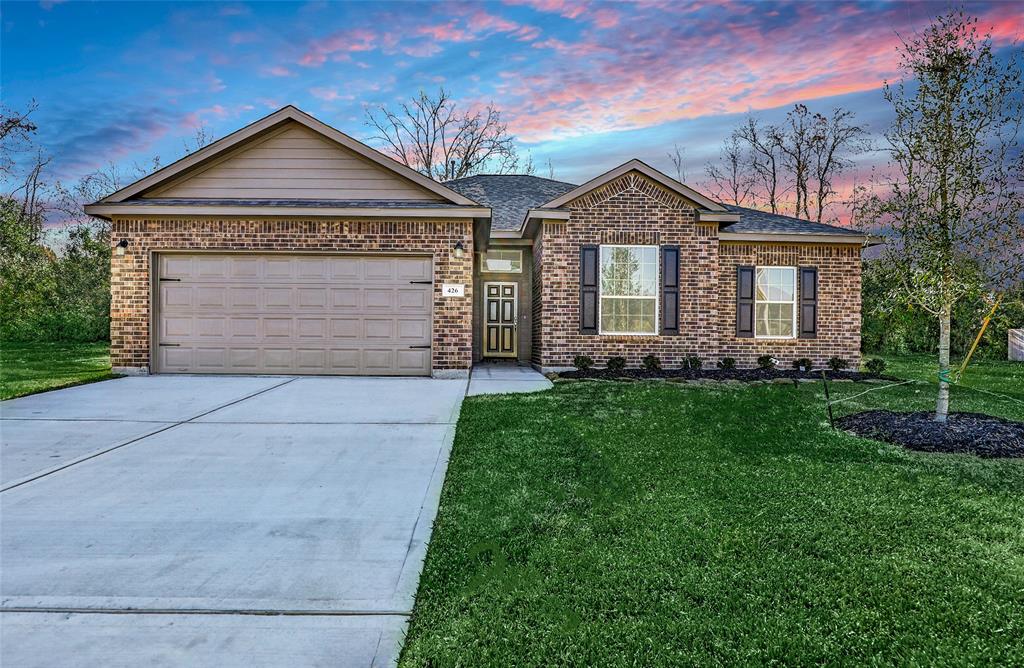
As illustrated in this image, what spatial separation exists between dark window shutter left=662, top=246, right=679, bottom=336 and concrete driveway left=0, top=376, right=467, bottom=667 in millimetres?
6674

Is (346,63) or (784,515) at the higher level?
(346,63)

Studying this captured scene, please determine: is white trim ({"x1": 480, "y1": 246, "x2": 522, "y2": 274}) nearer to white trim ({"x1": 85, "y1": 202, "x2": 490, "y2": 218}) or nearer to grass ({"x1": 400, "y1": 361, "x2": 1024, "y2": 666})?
white trim ({"x1": 85, "y1": 202, "x2": 490, "y2": 218})

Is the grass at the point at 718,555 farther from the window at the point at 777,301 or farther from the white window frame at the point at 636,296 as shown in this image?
the window at the point at 777,301

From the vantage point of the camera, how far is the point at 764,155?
27.2 m

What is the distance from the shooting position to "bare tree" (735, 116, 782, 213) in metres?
26.8

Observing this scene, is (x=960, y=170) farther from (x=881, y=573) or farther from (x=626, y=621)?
(x=626, y=621)

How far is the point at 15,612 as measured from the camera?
2.49 m

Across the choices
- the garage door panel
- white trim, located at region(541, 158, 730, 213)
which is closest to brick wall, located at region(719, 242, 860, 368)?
white trim, located at region(541, 158, 730, 213)

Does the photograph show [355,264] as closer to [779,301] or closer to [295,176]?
[295,176]

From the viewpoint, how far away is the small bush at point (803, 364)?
12495mm

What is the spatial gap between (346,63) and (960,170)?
1312 cm

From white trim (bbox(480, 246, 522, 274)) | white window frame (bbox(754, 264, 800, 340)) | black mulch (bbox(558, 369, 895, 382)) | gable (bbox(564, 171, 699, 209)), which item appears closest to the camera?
black mulch (bbox(558, 369, 895, 382))

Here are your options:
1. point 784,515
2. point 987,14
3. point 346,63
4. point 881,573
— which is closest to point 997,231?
point 987,14

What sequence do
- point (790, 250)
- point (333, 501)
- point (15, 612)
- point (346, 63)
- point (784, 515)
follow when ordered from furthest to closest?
point (346, 63)
point (790, 250)
point (333, 501)
point (784, 515)
point (15, 612)
